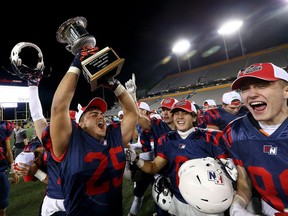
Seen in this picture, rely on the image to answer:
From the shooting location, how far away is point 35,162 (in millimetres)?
2225

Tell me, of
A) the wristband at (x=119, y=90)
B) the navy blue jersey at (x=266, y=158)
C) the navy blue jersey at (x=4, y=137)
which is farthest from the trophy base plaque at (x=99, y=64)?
the navy blue jersey at (x=4, y=137)

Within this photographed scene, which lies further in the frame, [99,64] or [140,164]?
[140,164]

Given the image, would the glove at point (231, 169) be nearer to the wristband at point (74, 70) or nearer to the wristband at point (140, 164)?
the wristband at point (140, 164)

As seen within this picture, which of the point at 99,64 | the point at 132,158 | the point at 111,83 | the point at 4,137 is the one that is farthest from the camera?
the point at 4,137

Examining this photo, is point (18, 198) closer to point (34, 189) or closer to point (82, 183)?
point (34, 189)

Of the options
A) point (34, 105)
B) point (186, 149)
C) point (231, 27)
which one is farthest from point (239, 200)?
point (231, 27)

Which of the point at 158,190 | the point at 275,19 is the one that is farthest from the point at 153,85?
the point at 158,190

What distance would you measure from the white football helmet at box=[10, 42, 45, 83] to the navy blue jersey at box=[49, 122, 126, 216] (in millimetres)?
810

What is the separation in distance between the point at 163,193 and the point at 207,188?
1.02 m

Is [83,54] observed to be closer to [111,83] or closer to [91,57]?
[91,57]

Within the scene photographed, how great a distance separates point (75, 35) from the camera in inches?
67.7

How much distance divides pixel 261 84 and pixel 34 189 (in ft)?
20.2

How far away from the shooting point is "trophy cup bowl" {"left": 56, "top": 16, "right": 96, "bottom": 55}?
167 centimetres

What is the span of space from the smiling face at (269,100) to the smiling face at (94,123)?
1.41 meters
